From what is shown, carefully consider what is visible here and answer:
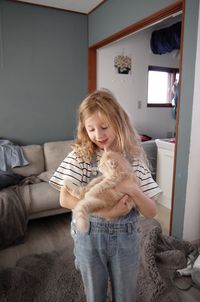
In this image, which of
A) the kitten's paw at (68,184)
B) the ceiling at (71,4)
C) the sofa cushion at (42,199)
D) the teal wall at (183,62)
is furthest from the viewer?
the ceiling at (71,4)

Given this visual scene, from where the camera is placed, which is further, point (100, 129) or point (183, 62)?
point (183, 62)

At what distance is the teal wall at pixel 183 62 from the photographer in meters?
1.72

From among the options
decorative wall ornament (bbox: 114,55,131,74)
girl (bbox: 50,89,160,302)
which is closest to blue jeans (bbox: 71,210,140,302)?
girl (bbox: 50,89,160,302)

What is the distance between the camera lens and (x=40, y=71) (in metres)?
3.00

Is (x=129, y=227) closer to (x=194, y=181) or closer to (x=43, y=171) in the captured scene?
(x=194, y=181)

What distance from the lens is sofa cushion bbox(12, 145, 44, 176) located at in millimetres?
2715

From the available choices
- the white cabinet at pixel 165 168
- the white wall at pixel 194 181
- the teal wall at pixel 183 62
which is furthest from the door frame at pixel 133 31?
the white cabinet at pixel 165 168

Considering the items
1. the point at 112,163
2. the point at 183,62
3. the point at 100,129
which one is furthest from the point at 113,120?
the point at 183,62

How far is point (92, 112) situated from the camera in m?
0.92

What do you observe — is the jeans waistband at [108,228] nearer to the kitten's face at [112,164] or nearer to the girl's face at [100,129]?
the kitten's face at [112,164]

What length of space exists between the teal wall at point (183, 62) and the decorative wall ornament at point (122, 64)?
82 cm

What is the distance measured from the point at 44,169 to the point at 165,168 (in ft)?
4.94

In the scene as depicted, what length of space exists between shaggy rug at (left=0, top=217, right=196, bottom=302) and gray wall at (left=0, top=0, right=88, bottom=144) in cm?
168

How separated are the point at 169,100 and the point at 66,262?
3317 mm
